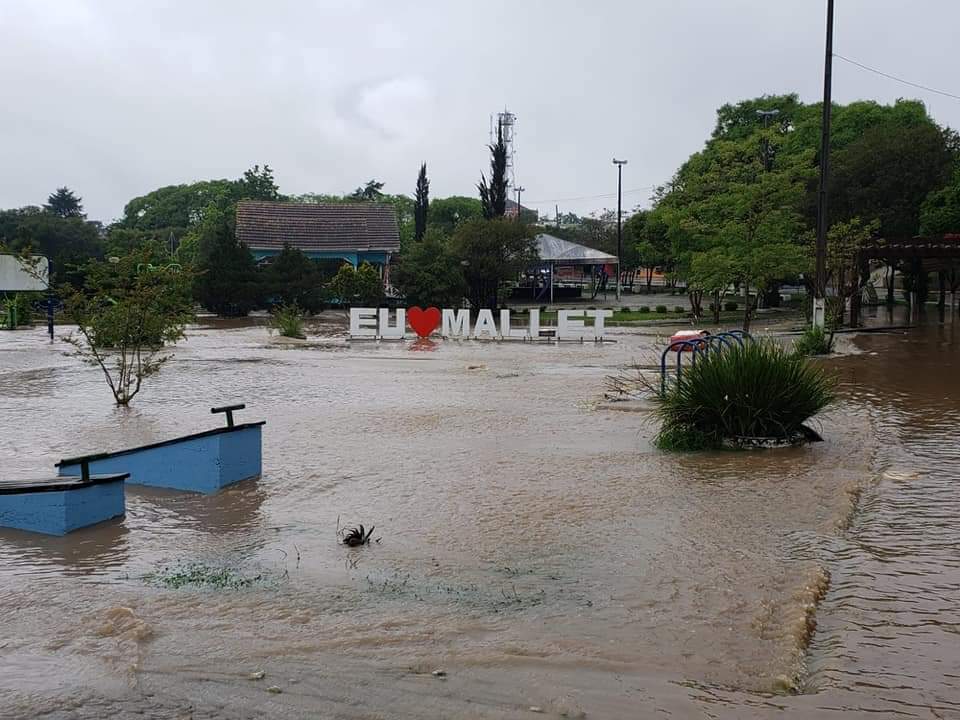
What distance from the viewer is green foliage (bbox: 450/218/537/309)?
5106 centimetres

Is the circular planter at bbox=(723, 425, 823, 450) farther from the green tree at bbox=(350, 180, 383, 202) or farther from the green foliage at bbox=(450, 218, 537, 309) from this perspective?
the green tree at bbox=(350, 180, 383, 202)

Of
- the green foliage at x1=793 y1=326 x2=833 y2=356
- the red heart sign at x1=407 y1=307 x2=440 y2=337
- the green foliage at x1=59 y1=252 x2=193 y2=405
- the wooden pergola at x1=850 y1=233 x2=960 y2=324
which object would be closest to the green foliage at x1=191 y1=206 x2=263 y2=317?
the red heart sign at x1=407 y1=307 x2=440 y2=337

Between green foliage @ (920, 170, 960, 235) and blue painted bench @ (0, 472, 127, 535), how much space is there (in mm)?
41499

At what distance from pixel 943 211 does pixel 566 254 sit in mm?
22617

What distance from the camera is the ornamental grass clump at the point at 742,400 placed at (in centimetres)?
1194

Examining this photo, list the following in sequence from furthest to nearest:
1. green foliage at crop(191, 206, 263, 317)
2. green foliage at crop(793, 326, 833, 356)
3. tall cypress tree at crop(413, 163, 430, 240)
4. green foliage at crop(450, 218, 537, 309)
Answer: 1. tall cypress tree at crop(413, 163, 430, 240)
2. green foliage at crop(450, 218, 537, 309)
3. green foliage at crop(191, 206, 263, 317)
4. green foliage at crop(793, 326, 833, 356)

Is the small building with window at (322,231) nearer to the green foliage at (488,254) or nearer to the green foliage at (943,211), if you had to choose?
the green foliage at (488,254)

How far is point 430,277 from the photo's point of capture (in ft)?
159

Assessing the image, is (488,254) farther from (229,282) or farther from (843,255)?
(843,255)

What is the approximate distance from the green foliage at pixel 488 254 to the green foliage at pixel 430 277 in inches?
43.5

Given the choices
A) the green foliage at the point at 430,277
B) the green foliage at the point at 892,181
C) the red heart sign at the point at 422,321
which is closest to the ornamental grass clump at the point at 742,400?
the red heart sign at the point at 422,321

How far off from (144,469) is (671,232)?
37289 mm

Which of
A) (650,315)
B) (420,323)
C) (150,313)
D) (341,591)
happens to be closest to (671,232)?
(650,315)

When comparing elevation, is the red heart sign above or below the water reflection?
above
